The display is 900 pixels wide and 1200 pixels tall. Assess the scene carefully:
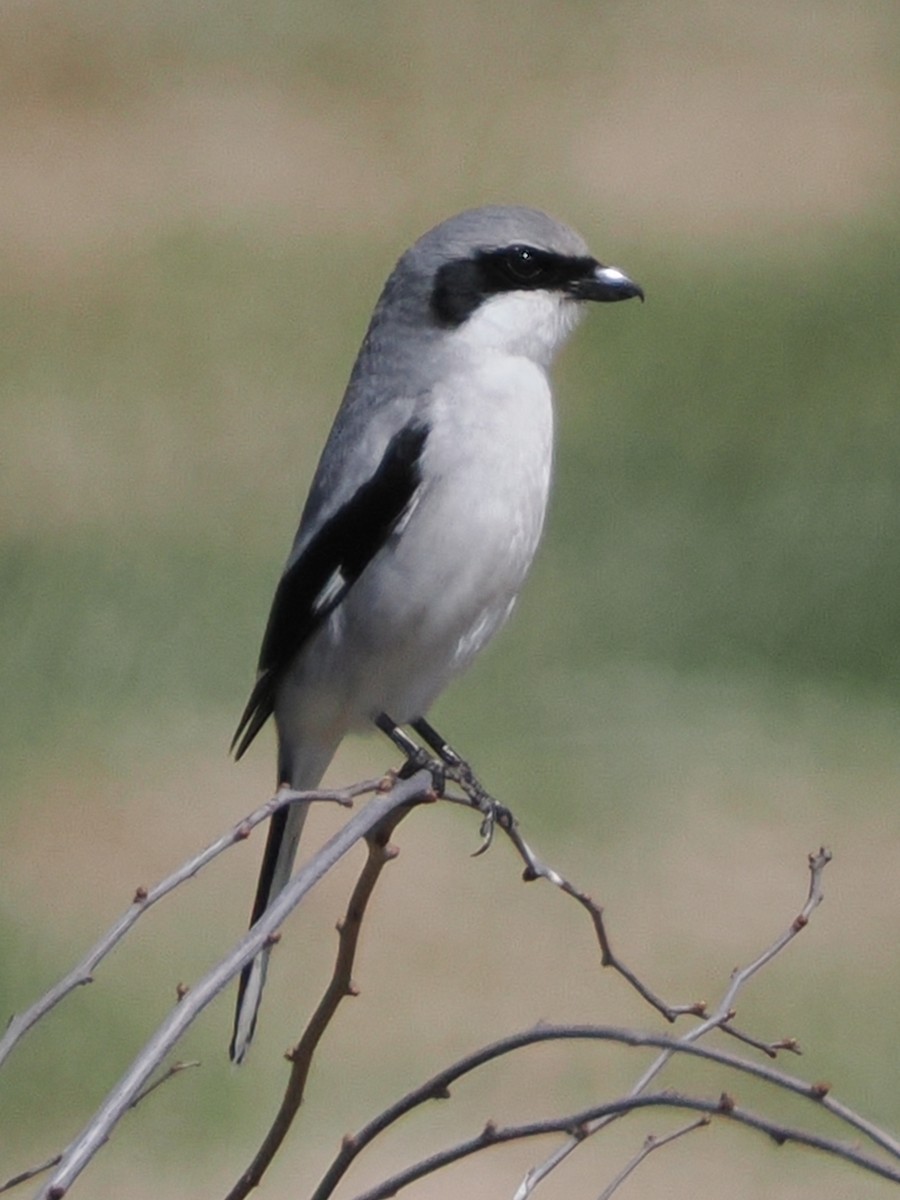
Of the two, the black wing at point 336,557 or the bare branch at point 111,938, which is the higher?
the black wing at point 336,557

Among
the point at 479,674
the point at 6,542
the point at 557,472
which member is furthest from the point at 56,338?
the point at 479,674

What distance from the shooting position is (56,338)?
1093 centimetres

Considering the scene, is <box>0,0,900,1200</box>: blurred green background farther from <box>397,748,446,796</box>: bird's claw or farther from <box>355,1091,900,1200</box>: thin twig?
<box>355,1091,900,1200</box>: thin twig

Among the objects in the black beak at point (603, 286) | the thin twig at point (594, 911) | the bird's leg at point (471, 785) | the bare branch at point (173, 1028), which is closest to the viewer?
the bare branch at point (173, 1028)

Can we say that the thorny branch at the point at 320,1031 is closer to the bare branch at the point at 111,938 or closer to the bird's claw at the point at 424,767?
the bare branch at the point at 111,938

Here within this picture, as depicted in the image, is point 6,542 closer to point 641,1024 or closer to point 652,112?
point 641,1024

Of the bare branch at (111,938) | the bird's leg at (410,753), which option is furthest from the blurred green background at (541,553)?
the bare branch at (111,938)

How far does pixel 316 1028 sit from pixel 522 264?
1.95 metres

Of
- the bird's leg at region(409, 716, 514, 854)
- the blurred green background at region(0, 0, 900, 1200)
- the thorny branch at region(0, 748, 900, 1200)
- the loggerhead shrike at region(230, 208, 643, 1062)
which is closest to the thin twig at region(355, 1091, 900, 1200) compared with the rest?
the thorny branch at region(0, 748, 900, 1200)

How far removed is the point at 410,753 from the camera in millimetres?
3992

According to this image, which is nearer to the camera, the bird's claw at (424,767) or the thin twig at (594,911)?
the thin twig at (594,911)

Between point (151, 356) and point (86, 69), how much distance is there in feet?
9.69

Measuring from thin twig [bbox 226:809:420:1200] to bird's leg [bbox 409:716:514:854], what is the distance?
1.33 feet

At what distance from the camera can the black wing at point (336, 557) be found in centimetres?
394
